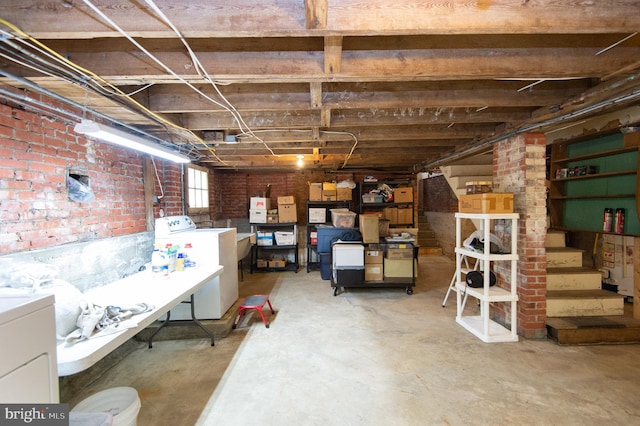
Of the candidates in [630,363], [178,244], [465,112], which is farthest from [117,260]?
[630,363]

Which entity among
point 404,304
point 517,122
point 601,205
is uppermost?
point 517,122

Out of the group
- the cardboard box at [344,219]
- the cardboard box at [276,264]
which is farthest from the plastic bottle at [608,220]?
the cardboard box at [276,264]

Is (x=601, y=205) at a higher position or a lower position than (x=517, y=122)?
lower

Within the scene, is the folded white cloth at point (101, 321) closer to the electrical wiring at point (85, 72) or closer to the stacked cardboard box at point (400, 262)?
the electrical wiring at point (85, 72)

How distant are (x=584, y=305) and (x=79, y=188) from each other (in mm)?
5088

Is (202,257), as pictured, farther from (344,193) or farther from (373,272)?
(344,193)

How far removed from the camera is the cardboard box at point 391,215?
559 cm

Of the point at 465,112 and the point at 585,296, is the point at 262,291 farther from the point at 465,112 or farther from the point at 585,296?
the point at 585,296

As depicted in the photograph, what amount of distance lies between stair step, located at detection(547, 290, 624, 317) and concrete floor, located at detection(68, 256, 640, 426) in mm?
375

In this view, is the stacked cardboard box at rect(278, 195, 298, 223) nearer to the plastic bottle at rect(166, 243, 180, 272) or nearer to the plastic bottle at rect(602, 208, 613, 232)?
the plastic bottle at rect(166, 243, 180, 272)

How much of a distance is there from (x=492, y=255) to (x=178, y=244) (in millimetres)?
3307

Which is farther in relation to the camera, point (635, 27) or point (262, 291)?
point (262, 291)

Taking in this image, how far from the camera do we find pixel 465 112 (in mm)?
2646

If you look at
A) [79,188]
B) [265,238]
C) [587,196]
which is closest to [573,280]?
[587,196]
